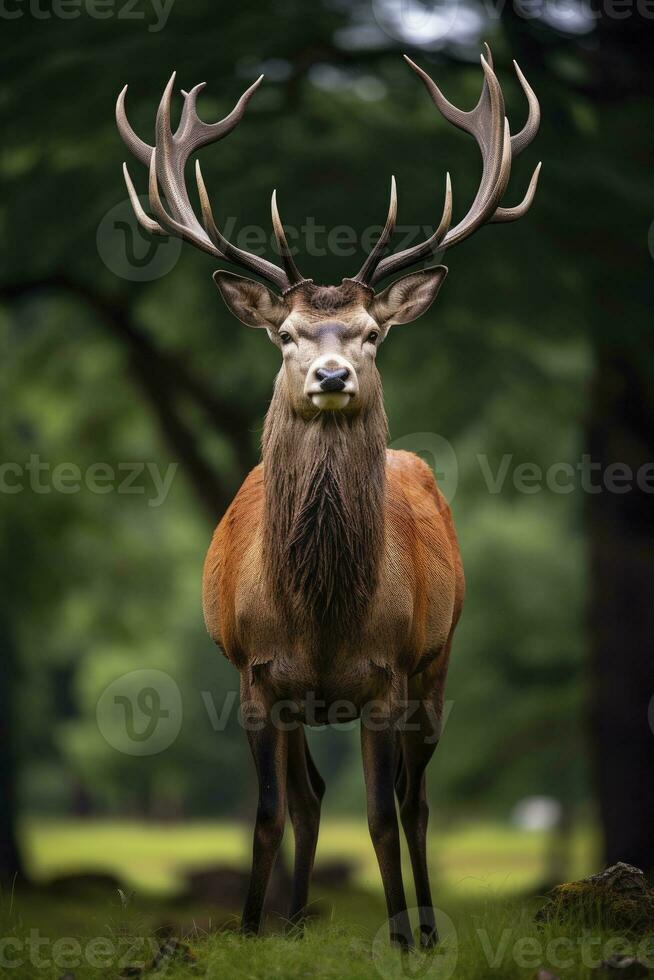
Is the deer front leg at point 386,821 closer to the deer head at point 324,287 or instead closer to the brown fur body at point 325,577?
the brown fur body at point 325,577

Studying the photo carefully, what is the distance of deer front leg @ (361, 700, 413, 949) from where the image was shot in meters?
5.71

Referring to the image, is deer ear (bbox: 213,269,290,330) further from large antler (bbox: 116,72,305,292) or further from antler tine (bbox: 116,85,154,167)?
antler tine (bbox: 116,85,154,167)

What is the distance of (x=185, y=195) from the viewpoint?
616 centimetres

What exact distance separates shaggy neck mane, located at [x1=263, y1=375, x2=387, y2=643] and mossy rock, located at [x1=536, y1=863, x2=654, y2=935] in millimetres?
1632

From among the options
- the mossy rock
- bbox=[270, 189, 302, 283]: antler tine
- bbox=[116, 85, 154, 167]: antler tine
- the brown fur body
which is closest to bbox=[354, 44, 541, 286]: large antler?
bbox=[270, 189, 302, 283]: antler tine

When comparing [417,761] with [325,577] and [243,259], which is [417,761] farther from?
[243,259]

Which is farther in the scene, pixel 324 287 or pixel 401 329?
pixel 401 329

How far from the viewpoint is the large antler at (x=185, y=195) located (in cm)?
583

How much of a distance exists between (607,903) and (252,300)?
10.0ft

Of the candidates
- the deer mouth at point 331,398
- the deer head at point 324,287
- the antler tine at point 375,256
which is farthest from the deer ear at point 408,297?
the deer mouth at point 331,398

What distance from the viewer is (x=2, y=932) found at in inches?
244

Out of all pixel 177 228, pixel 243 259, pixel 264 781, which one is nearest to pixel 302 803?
pixel 264 781

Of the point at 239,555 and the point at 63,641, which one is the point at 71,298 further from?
the point at 63,641

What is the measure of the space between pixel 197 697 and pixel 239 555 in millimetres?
17613
